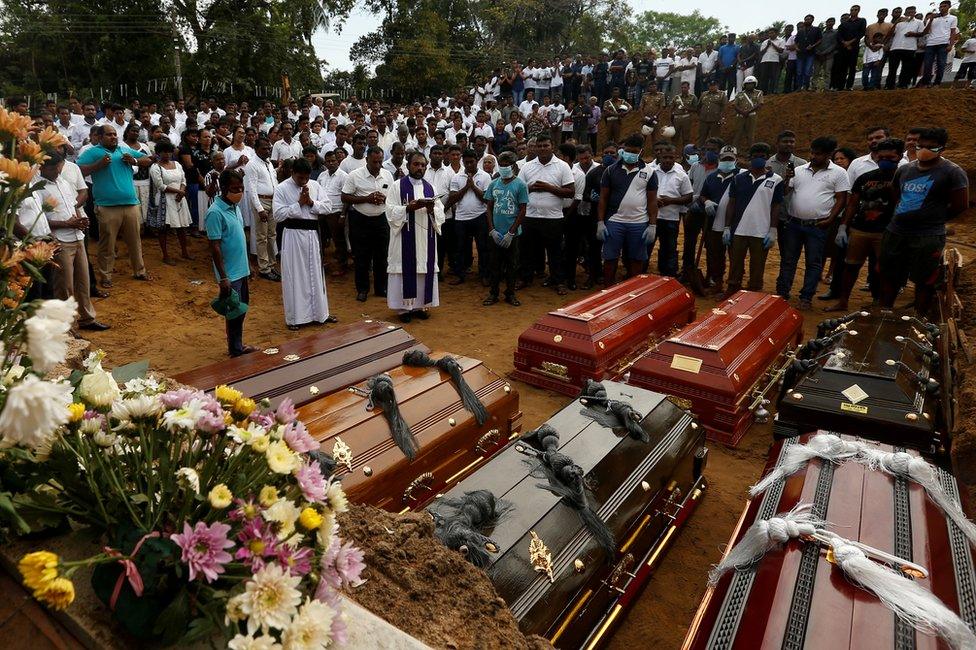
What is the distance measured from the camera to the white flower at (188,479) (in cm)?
108

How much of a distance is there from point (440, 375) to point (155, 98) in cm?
2064

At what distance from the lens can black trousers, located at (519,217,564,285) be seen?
7520 millimetres

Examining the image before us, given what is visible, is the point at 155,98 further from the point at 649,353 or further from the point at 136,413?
the point at 136,413

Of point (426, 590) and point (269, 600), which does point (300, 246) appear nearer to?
point (426, 590)

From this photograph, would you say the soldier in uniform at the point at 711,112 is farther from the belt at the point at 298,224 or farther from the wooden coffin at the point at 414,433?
the wooden coffin at the point at 414,433

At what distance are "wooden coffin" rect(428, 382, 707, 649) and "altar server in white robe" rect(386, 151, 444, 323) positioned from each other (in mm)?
3500

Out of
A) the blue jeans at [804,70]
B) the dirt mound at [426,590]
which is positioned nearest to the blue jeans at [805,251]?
the dirt mound at [426,590]

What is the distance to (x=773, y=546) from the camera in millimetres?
2328

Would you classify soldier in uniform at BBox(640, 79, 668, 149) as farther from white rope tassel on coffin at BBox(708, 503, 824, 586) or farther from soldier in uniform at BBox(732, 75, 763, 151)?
white rope tassel on coffin at BBox(708, 503, 824, 586)

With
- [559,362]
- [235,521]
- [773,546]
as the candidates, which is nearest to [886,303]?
[559,362]

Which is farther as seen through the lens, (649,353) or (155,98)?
(155,98)

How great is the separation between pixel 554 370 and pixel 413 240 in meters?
2.49

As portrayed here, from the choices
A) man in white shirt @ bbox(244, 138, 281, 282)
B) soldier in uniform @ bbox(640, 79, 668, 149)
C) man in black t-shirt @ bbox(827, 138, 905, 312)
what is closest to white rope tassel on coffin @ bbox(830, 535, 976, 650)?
man in black t-shirt @ bbox(827, 138, 905, 312)

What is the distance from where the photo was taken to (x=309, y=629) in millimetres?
1021
